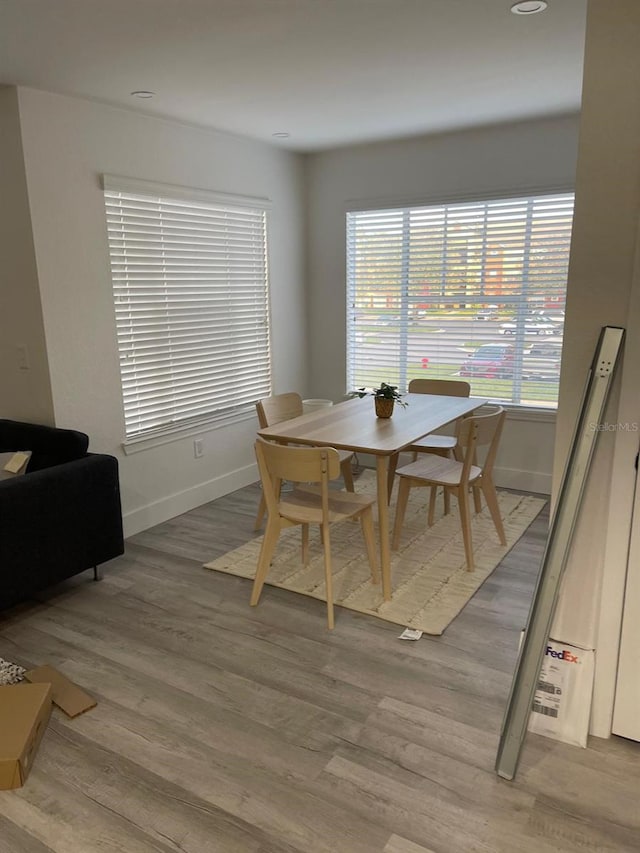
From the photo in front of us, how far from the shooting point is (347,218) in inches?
201

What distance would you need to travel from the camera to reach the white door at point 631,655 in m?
2.00

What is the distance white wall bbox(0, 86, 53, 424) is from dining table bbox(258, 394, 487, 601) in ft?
4.22

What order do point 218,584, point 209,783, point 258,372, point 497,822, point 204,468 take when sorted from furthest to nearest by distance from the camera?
point 258,372 → point 204,468 → point 218,584 → point 209,783 → point 497,822

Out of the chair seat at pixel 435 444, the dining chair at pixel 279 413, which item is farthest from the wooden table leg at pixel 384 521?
the chair seat at pixel 435 444

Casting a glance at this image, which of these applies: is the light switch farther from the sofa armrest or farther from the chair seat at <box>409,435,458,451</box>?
the chair seat at <box>409,435,458,451</box>

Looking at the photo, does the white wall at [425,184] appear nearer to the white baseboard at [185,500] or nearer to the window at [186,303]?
the window at [186,303]

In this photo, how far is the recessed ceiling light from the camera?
2275mm

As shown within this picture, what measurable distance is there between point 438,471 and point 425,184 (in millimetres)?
2330

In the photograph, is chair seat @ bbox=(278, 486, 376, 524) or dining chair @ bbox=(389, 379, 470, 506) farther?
dining chair @ bbox=(389, 379, 470, 506)

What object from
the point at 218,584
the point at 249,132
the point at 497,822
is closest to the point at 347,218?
the point at 249,132

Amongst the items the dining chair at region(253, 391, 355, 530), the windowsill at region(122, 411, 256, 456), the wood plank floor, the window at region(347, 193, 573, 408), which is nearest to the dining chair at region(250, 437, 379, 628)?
the wood plank floor

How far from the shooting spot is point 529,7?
2.31 meters

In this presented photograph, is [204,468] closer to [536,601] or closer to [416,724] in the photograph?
[416,724]

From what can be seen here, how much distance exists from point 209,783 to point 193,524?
229 centimetres
